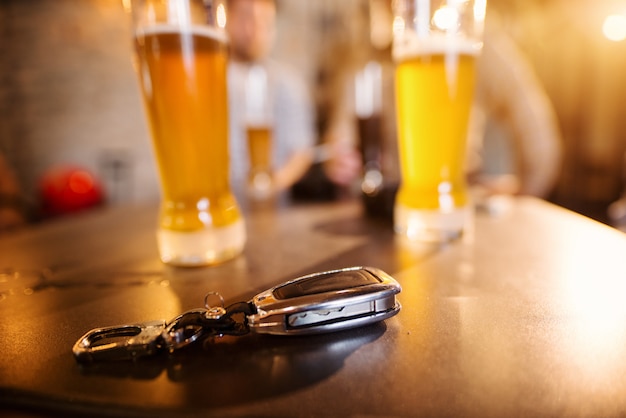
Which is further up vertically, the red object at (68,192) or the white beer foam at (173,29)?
the white beer foam at (173,29)

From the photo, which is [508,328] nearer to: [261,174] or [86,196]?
[261,174]

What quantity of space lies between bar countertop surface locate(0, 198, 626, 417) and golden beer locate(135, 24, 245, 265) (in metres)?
0.04

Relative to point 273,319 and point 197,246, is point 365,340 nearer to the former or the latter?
point 273,319

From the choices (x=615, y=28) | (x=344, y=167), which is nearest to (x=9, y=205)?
(x=344, y=167)

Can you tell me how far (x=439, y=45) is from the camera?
1.96 ft

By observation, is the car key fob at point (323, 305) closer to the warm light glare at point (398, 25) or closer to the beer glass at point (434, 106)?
the beer glass at point (434, 106)

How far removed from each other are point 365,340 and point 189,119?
1.23 ft

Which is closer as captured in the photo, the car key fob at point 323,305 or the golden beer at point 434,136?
the car key fob at point 323,305

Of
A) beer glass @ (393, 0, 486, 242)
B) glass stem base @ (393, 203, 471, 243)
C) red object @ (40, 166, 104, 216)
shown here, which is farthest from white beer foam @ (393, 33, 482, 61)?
red object @ (40, 166, 104, 216)

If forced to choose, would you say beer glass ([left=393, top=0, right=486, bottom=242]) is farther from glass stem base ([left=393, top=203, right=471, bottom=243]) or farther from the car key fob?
the car key fob

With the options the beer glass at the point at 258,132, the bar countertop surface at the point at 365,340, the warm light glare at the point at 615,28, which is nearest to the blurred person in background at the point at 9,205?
the beer glass at the point at 258,132

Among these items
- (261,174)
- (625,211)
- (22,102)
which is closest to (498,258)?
(261,174)

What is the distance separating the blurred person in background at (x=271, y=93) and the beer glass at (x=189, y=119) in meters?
1.47

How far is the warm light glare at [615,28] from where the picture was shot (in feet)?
9.38
